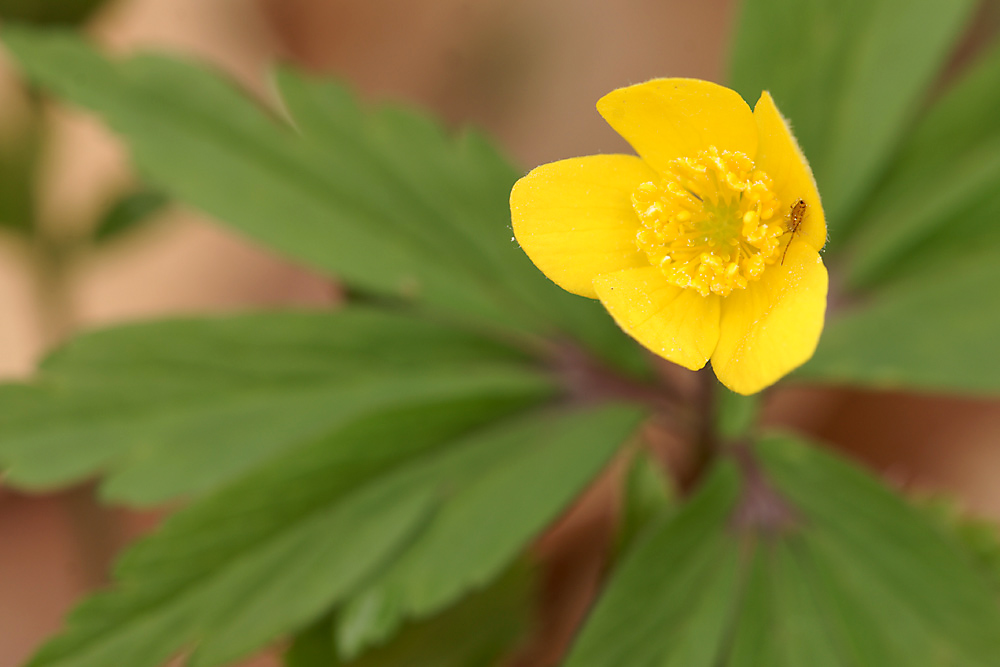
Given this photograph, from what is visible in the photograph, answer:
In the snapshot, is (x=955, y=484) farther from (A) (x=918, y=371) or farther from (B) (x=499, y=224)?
(B) (x=499, y=224)

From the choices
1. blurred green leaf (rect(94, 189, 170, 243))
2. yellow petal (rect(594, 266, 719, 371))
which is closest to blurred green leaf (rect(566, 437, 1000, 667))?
yellow petal (rect(594, 266, 719, 371))

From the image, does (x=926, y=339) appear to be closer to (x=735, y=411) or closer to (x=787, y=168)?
(x=735, y=411)

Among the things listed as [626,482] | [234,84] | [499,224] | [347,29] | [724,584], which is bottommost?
[724,584]

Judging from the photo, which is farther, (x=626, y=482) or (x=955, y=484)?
(x=955, y=484)

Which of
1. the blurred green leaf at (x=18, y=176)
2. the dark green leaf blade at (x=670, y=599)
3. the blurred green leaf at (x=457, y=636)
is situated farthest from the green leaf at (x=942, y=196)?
the blurred green leaf at (x=18, y=176)

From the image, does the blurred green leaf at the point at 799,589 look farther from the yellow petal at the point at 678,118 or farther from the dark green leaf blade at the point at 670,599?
the yellow petal at the point at 678,118

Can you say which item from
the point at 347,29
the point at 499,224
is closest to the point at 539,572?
the point at 499,224

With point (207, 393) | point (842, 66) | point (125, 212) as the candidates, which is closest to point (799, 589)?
point (842, 66)

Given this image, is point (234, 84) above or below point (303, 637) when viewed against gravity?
above
